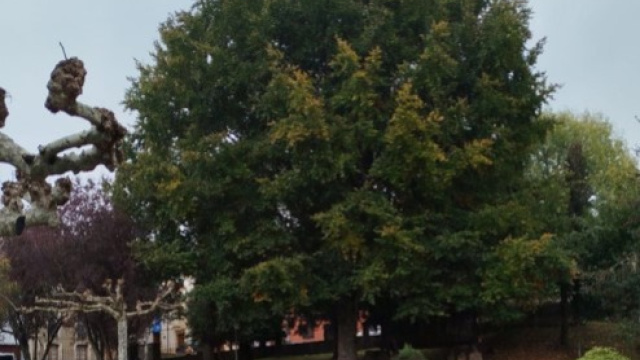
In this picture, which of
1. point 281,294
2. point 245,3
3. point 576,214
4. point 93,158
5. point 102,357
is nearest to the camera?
point 93,158

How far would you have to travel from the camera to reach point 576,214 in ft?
120

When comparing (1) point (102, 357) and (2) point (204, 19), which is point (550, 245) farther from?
(1) point (102, 357)

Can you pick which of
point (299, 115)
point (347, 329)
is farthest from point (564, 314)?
point (299, 115)

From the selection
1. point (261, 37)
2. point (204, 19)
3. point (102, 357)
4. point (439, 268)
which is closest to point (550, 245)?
point (439, 268)

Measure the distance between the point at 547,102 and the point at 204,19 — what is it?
12.0 meters

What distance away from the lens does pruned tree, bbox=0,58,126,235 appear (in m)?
7.96

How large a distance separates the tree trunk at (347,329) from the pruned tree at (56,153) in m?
24.0

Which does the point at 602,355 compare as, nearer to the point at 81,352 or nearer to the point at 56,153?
the point at 56,153

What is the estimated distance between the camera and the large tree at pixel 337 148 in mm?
29453

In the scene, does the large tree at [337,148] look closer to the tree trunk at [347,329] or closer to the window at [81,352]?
the tree trunk at [347,329]

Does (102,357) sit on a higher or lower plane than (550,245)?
lower

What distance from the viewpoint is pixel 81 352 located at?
6725 centimetres

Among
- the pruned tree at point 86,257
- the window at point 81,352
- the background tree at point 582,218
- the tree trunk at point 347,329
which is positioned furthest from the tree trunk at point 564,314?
the window at point 81,352

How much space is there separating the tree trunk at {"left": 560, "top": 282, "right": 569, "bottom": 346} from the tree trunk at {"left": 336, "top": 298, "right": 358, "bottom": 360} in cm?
750
